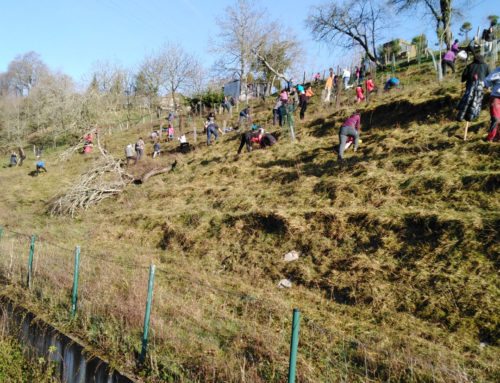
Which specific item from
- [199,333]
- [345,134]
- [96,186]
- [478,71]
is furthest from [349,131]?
[96,186]

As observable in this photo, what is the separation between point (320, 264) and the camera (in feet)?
19.4

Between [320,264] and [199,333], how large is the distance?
8.55 feet

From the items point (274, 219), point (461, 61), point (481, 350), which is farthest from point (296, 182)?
point (461, 61)

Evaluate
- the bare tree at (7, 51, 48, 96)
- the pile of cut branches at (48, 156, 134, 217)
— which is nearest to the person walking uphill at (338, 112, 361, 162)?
the pile of cut branches at (48, 156, 134, 217)

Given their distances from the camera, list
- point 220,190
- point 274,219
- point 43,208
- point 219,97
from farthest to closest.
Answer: point 219,97 → point 43,208 → point 220,190 → point 274,219

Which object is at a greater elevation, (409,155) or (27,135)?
(27,135)

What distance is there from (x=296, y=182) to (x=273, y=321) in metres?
5.23

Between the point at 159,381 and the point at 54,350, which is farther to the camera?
the point at 54,350

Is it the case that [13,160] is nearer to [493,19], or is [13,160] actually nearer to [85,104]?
[85,104]

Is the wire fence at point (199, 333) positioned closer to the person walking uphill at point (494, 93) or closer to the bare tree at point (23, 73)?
the person walking uphill at point (494, 93)

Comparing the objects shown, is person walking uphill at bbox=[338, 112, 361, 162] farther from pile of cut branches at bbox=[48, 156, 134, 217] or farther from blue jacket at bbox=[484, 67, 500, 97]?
pile of cut branches at bbox=[48, 156, 134, 217]

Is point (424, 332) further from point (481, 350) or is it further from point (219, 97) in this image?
point (219, 97)

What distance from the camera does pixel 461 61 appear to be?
16797mm

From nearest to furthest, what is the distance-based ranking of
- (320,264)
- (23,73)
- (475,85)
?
(320,264)
(475,85)
(23,73)
